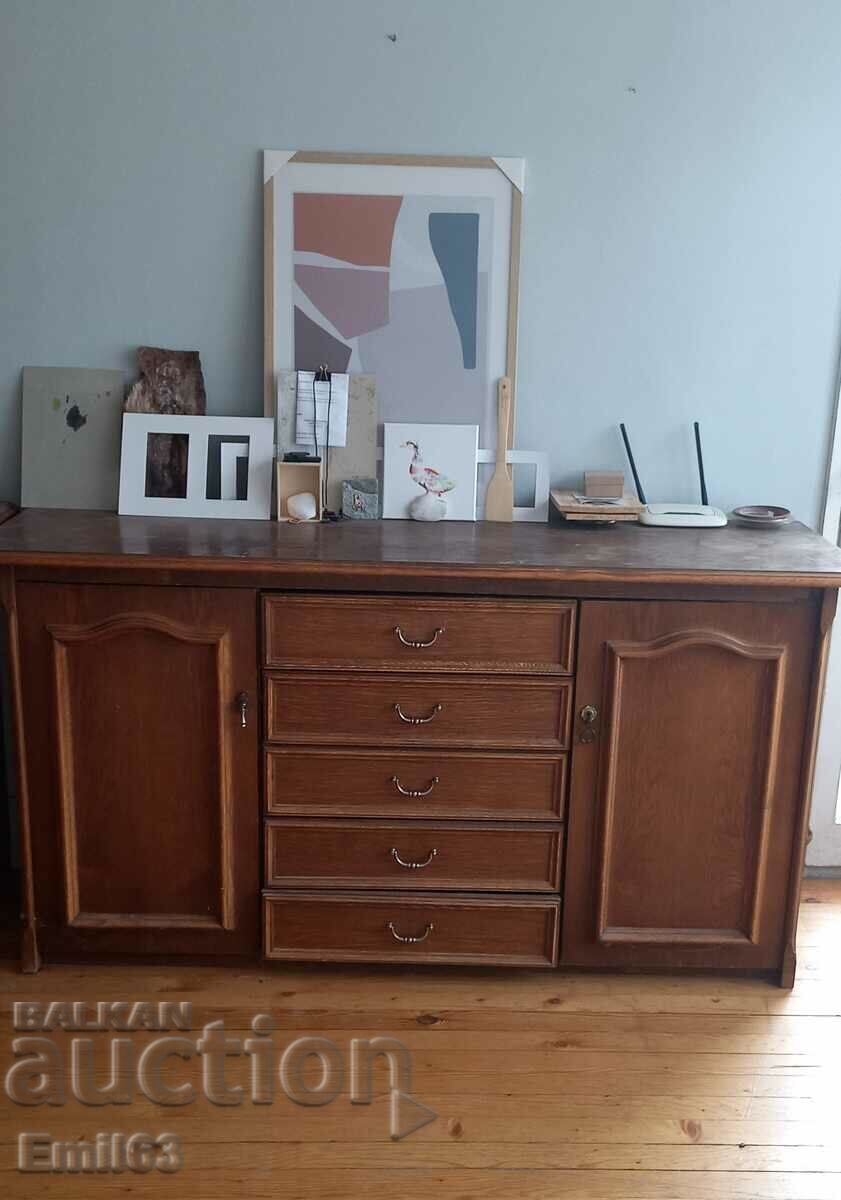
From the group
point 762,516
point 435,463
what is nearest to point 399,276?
point 435,463

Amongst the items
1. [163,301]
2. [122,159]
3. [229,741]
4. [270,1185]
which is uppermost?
[122,159]

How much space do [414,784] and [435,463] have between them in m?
0.69

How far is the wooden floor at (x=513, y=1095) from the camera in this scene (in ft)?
6.30

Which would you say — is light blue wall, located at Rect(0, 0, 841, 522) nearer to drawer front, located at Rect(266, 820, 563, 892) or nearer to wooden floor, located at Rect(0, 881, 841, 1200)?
drawer front, located at Rect(266, 820, 563, 892)

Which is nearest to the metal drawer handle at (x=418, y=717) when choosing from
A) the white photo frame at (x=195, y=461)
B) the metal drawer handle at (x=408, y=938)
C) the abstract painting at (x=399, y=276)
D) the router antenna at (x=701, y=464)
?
the metal drawer handle at (x=408, y=938)

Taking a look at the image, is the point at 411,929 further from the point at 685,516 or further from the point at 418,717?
the point at 685,516

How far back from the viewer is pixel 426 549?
2.27m

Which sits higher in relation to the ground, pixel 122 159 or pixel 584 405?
pixel 122 159

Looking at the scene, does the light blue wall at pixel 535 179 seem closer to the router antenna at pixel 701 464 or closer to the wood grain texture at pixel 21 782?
the router antenna at pixel 701 464

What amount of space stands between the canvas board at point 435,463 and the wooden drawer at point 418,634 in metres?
0.41

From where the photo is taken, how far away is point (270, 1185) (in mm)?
1897

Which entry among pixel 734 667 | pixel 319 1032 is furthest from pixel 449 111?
pixel 319 1032

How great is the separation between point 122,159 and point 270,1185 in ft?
6.44

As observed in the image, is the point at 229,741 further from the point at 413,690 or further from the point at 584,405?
the point at 584,405
